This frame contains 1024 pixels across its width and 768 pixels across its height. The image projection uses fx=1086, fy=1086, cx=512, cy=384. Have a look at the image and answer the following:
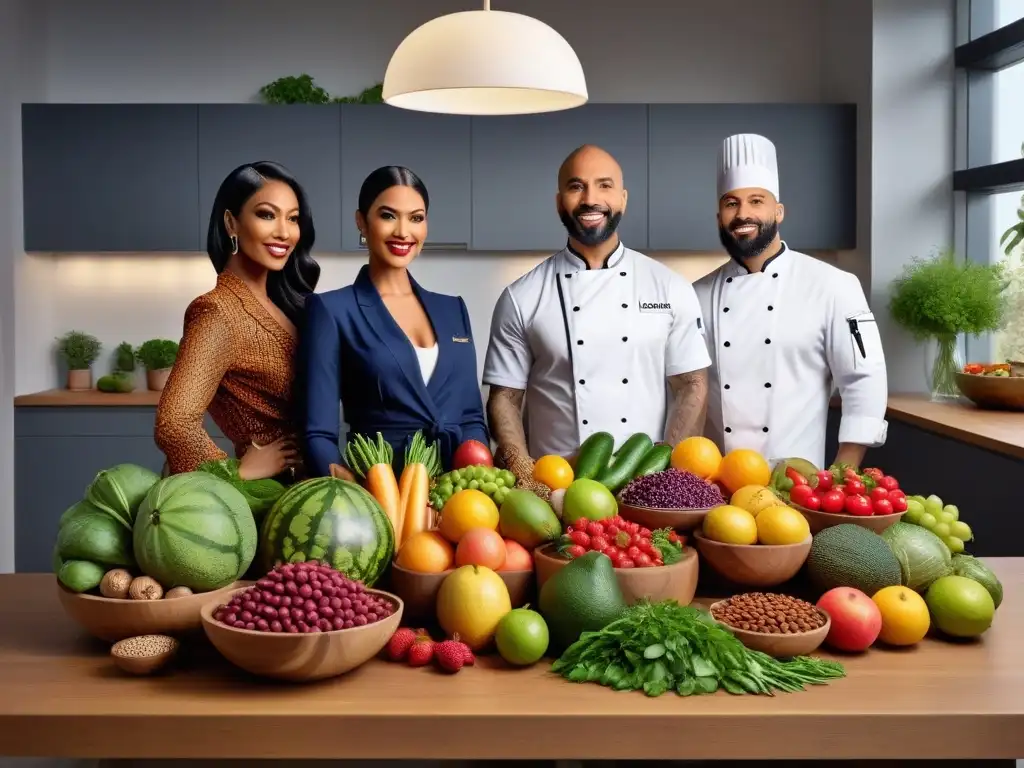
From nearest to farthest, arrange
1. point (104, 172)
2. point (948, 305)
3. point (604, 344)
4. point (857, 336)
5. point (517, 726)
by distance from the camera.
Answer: point (517, 726), point (604, 344), point (857, 336), point (948, 305), point (104, 172)

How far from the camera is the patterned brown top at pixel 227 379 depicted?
2010 mm

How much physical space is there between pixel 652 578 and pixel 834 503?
0.39 m

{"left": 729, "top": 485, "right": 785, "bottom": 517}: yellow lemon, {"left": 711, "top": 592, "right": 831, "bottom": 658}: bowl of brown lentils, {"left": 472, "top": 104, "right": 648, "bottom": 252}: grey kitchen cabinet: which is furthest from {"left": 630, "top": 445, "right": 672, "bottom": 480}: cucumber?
{"left": 472, "top": 104, "right": 648, "bottom": 252}: grey kitchen cabinet

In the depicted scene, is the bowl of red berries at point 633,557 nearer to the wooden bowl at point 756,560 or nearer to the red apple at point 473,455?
the wooden bowl at point 756,560

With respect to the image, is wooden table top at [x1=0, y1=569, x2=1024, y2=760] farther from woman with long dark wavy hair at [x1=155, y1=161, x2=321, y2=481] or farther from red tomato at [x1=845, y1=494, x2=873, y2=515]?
woman with long dark wavy hair at [x1=155, y1=161, x2=321, y2=481]

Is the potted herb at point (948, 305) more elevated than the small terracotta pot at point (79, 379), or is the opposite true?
the potted herb at point (948, 305)

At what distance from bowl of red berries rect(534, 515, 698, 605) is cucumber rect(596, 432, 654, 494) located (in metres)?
0.31

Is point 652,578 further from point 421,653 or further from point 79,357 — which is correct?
point 79,357

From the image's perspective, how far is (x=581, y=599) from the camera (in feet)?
4.76

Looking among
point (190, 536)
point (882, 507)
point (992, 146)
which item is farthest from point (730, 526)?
point (992, 146)

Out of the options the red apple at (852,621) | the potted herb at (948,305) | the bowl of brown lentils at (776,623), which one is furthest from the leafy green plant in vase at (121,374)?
the red apple at (852,621)

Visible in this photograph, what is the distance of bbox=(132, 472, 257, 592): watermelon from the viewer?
1445 millimetres

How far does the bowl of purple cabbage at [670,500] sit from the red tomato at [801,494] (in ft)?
0.38

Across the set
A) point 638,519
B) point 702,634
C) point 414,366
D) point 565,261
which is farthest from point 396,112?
point 702,634
